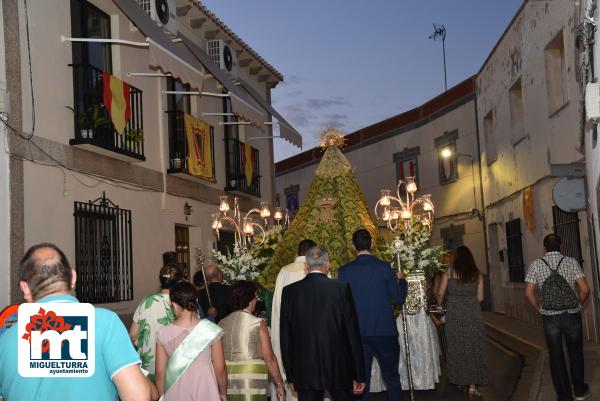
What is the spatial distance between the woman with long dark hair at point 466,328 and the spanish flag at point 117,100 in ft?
20.0

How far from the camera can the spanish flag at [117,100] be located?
12234 mm

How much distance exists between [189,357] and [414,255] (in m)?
5.22

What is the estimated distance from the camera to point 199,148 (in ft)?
53.8

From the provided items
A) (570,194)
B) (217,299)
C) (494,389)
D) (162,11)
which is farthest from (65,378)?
(162,11)

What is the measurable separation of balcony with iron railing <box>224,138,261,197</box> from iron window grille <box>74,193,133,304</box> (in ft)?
17.6

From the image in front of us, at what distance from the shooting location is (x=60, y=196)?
454 inches

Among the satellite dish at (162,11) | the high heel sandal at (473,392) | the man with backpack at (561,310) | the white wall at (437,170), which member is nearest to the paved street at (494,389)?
the high heel sandal at (473,392)

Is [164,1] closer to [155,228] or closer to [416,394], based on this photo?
[155,228]

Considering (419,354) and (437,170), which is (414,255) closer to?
(419,354)

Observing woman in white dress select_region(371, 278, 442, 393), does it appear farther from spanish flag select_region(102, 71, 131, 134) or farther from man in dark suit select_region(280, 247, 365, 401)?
spanish flag select_region(102, 71, 131, 134)

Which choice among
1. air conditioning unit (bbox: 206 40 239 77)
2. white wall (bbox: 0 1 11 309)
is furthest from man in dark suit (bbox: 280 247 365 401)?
air conditioning unit (bbox: 206 40 239 77)

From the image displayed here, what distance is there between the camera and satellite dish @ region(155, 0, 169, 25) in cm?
1412

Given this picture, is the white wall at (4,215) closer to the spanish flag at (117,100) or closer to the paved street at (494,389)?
the spanish flag at (117,100)

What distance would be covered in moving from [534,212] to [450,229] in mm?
9011
